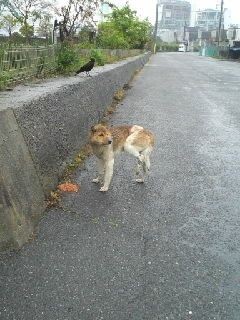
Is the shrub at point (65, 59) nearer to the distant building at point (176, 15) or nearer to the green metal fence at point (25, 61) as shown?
the green metal fence at point (25, 61)

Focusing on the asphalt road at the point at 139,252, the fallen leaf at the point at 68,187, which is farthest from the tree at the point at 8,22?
the fallen leaf at the point at 68,187

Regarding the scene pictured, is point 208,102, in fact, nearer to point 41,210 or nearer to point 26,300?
point 41,210

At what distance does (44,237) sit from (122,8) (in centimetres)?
4063

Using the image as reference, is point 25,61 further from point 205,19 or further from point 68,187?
point 205,19

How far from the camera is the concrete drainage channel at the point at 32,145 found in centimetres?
420

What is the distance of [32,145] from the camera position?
514 cm

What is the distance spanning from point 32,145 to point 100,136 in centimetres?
87

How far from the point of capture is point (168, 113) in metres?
11.9

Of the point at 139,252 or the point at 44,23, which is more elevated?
the point at 44,23

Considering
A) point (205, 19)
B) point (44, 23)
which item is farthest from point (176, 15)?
point (44, 23)

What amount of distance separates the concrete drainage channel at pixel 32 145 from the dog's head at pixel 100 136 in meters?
0.58

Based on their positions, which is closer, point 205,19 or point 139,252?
point 139,252

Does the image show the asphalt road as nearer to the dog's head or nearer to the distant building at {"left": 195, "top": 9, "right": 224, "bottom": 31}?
the dog's head

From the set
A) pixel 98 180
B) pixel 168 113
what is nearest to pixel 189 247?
pixel 98 180
